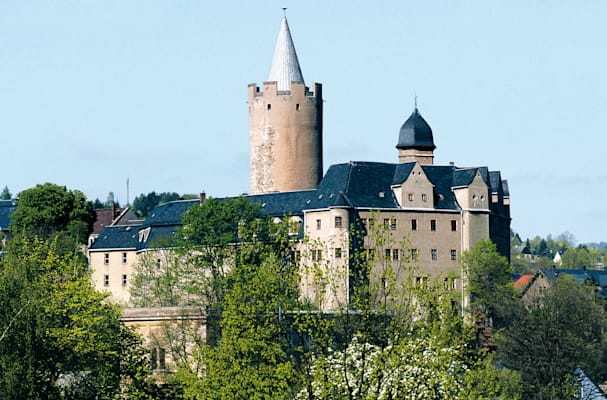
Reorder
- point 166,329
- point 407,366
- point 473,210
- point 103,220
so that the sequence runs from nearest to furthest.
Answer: point 407,366 < point 166,329 < point 473,210 < point 103,220

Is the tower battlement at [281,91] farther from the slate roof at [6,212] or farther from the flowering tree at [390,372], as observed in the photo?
the flowering tree at [390,372]

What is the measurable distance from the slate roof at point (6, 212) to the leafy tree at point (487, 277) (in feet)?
195

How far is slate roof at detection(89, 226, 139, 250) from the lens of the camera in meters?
113

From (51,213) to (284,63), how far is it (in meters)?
18.0

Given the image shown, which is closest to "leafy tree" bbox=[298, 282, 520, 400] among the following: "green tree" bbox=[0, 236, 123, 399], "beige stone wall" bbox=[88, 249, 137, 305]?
"green tree" bbox=[0, 236, 123, 399]

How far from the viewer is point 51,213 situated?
112000mm

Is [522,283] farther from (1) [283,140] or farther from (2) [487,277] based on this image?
(2) [487,277]

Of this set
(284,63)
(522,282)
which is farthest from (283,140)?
(522,282)

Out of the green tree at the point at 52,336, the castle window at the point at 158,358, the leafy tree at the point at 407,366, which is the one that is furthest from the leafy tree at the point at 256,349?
the castle window at the point at 158,358

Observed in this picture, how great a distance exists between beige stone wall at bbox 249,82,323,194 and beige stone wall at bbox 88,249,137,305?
10.2 meters

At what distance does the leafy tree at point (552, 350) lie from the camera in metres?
62.6

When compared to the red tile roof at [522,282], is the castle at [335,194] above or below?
above

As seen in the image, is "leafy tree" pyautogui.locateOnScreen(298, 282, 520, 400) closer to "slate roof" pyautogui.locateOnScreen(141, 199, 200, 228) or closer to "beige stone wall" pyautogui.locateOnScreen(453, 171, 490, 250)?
"beige stone wall" pyautogui.locateOnScreen(453, 171, 490, 250)

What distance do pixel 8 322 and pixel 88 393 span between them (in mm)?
5892
